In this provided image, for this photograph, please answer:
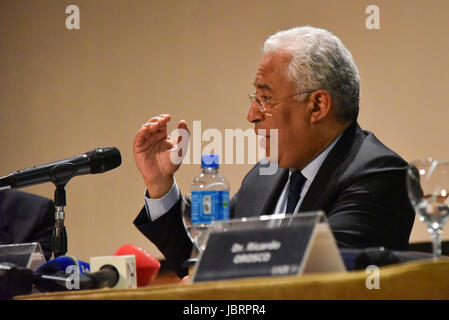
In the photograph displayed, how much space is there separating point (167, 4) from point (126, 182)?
1043mm

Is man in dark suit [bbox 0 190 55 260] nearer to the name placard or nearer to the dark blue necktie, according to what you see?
the dark blue necktie

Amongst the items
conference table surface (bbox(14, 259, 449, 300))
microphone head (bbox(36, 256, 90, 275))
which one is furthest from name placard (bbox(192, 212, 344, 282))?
microphone head (bbox(36, 256, 90, 275))

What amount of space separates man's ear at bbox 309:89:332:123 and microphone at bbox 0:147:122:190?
0.62 metres

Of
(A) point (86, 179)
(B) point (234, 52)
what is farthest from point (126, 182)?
(B) point (234, 52)

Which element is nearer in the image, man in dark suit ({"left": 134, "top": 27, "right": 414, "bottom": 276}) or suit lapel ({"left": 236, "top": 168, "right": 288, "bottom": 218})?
man in dark suit ({"left": 134, "top": 27, "right": 414, "bottom": 276})

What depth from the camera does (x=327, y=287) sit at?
85 centimetres

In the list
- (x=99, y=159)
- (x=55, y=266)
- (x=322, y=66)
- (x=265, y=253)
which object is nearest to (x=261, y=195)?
(x=322, y=66)

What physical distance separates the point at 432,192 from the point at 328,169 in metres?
0.84

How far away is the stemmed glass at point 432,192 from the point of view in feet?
3.47

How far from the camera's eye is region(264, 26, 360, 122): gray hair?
6.64 ft

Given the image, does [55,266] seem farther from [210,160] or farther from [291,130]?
[291,130]

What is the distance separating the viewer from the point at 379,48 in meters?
3.34

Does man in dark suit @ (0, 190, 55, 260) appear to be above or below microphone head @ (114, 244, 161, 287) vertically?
below

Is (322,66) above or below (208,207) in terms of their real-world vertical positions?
above
